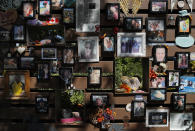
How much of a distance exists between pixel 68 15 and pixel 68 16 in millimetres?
18

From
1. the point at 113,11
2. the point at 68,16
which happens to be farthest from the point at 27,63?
the point at 113,11

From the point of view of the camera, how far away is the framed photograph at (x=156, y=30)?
355cm

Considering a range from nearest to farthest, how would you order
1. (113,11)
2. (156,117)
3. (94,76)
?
(113,11) < (94,76) < (156,117)

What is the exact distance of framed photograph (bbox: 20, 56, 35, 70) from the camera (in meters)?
3.59

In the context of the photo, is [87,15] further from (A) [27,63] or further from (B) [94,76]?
(A) [27,63]

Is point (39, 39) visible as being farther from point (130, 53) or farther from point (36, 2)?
point (130, 53)

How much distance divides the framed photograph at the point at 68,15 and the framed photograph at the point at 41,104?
153 cm

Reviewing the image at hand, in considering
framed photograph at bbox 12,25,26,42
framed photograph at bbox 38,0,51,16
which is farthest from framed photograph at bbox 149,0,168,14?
framed photograph at bbox 12,25,26,42

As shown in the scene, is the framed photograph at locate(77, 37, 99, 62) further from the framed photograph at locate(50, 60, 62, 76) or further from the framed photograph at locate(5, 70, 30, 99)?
the framed photograph at locate(5, 70, 30, 99)

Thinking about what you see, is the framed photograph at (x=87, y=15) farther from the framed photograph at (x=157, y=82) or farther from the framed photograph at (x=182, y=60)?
the framed photograph at (x=182, y=60)

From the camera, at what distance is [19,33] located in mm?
3582

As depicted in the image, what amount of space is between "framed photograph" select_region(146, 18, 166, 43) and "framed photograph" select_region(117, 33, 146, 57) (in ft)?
0.46

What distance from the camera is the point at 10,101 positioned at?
12.0 feet

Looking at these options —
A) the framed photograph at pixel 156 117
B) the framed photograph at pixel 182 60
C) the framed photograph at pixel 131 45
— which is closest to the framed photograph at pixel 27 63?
the framed photograph at pixel 131 45
